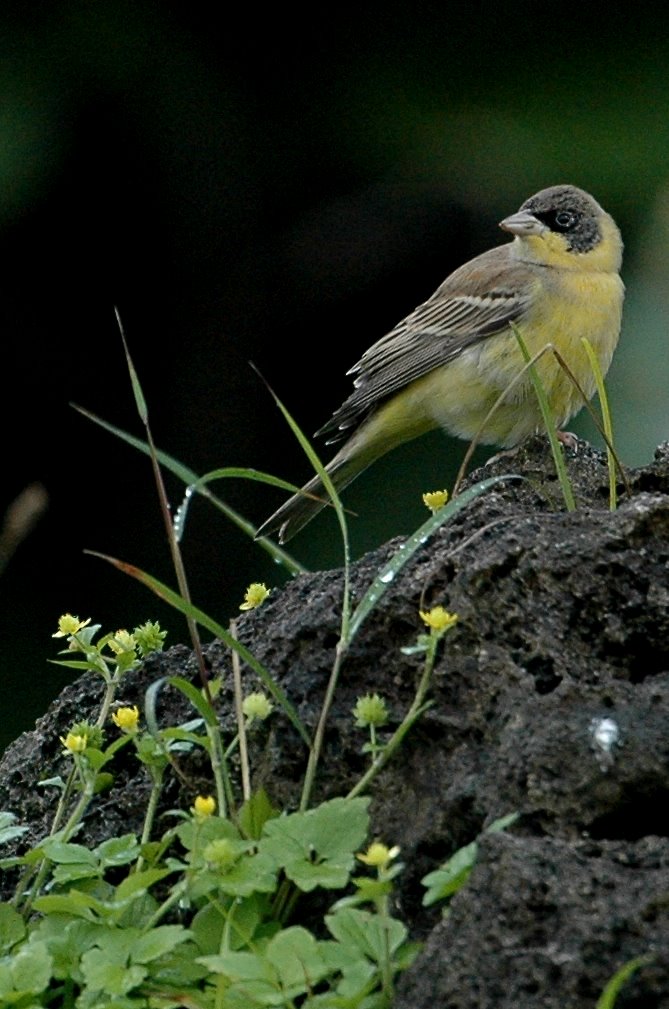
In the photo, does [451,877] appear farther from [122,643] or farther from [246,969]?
[122,643]

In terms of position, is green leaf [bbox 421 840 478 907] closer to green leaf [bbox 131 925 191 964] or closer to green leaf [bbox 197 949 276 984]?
green leaf [bbox 197 949 276 984]

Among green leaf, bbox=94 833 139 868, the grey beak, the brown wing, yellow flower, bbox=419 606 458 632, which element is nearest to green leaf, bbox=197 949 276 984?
green leaf, bbox=94 833 139 868

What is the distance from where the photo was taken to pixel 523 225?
16.9ft

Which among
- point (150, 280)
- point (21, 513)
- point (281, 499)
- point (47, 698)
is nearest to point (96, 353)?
point (150, 280)

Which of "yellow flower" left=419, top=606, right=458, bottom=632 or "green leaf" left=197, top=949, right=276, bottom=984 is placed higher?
"yellow flower" left=419, top=606, right=458, bottom=632

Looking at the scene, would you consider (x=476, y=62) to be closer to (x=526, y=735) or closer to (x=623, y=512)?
(x=623, y=512)

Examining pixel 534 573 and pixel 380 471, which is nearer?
pixel 534 573

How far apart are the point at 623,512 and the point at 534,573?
→ 0.19 metres

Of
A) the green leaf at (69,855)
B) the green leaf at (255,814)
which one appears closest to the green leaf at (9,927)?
the green leaf at (69,855)

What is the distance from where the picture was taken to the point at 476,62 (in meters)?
5.40

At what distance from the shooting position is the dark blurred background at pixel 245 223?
537 centimetres

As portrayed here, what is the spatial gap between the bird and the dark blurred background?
26 cm

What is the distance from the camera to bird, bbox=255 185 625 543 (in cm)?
508

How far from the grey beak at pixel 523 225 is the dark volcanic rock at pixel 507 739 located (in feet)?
8.11
